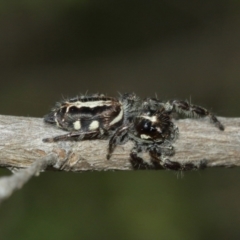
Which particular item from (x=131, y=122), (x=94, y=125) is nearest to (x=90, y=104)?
(x=94, y=125)

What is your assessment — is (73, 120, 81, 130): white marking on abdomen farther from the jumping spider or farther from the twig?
the twig

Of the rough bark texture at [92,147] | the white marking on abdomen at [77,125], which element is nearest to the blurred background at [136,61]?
the white marking on abdomen at [77,125]

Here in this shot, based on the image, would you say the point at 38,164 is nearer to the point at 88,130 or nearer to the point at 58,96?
the point at 88,130

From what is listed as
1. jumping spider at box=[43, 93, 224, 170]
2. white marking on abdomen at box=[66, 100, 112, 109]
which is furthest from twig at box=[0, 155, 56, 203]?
white marking on abdomen at box=[66, 100, 112, 109]

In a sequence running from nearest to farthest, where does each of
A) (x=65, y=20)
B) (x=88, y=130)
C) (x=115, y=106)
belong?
(x=88, y=130), (x=115, y=106), (x=65, y=20)

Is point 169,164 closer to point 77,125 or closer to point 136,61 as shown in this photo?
point 77,125

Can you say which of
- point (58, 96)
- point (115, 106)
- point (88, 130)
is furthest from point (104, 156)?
point (58, 96)
